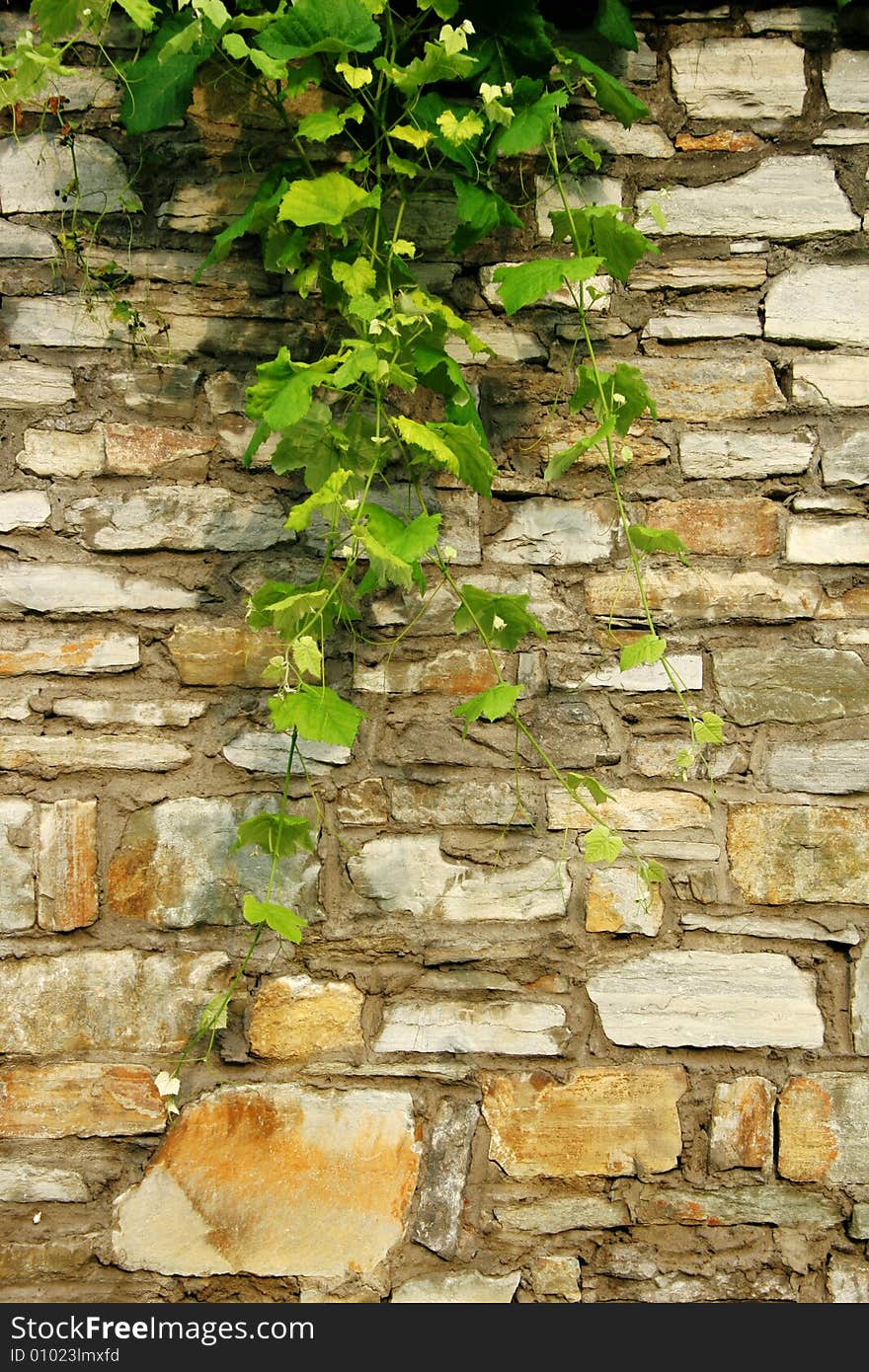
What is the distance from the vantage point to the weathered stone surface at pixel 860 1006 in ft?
6.34

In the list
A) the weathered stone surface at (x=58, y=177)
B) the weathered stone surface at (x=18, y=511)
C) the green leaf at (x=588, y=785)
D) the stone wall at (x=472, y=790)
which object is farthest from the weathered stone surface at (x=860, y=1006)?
the weathered stone surface at (x=58, y=177)

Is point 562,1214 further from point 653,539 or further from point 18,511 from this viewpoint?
→ point 18,511

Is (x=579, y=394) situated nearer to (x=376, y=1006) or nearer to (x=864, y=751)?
(x=864, y=751)

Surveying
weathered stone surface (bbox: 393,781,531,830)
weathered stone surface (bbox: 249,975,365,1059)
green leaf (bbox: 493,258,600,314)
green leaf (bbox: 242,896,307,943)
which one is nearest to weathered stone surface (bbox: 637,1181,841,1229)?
weathered stone surface (bbox: 249,975,365,1059)

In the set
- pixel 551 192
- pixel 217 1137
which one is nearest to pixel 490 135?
pixel 551 192

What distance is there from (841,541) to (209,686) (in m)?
1.17

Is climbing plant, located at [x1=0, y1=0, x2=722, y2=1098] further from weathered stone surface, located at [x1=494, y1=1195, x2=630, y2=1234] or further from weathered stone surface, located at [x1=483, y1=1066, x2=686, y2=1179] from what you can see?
Result: weathered stone surface, located at [x1=494, y1=1195, x2=630, y2=1234]

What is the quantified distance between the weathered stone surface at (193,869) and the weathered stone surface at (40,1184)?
438 mm

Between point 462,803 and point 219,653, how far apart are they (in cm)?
51

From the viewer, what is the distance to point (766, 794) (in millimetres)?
1974

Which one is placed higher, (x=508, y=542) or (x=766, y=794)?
(x=508, y=542)

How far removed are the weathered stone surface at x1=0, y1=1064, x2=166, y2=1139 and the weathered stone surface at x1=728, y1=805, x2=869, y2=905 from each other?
1.09m

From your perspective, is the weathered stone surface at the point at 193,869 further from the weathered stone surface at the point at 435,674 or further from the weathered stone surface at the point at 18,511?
the weathered stone surface at the point at 18,511

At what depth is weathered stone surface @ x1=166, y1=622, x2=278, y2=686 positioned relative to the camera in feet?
6.42
